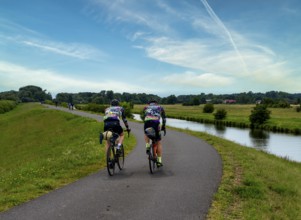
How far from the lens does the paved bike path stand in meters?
6.56

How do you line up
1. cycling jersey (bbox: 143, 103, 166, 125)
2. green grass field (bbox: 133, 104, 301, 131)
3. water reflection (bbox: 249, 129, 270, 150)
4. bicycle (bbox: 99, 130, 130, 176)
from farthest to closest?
green grass field (bbox: 133, 104, 301, 131) → water reflection (bbox: 249, 129, 270, 150) → cycling jersey (bbox: 143, 103, 166, 125) → bicycle (bbox: 99, 130, 130, 176)

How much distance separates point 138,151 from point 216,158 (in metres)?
4.20

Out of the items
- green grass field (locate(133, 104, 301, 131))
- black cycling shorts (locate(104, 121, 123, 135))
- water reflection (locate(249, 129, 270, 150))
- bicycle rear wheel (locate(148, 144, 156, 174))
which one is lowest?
water reflection (locate(249, 129, 270, 150))

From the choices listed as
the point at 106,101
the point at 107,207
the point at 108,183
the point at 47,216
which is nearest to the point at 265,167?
the point at 108,183

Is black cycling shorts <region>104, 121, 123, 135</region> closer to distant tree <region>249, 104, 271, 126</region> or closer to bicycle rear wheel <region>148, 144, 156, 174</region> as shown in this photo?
bicycle rear wheel <region>148, 144, 156, 174</region>

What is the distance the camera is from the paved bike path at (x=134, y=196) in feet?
21.5

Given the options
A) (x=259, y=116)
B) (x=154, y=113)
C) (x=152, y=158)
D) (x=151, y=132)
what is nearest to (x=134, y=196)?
(x=152, y=158)

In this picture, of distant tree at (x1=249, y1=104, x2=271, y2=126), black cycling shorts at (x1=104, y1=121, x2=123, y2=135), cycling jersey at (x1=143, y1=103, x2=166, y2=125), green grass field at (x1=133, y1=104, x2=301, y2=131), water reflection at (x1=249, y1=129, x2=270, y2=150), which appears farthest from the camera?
distant tree at (x1=249, y1=104, x2=271, y2=126)

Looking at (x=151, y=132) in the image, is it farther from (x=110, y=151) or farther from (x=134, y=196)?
(x=134, y=196)

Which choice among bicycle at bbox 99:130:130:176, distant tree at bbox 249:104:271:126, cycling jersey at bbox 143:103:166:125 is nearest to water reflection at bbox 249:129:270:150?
distant tree at bbox 249:104:271:126

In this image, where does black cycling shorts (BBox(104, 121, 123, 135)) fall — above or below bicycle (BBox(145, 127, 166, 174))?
above

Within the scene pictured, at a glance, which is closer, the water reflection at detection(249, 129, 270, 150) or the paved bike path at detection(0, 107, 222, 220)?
the paved bike path at detection(0, 107, 222, 220)

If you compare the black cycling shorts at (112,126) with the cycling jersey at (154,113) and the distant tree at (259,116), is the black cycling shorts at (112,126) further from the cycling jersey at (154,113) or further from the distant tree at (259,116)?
the distant tree at (259,116)

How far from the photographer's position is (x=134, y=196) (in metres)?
7.79
